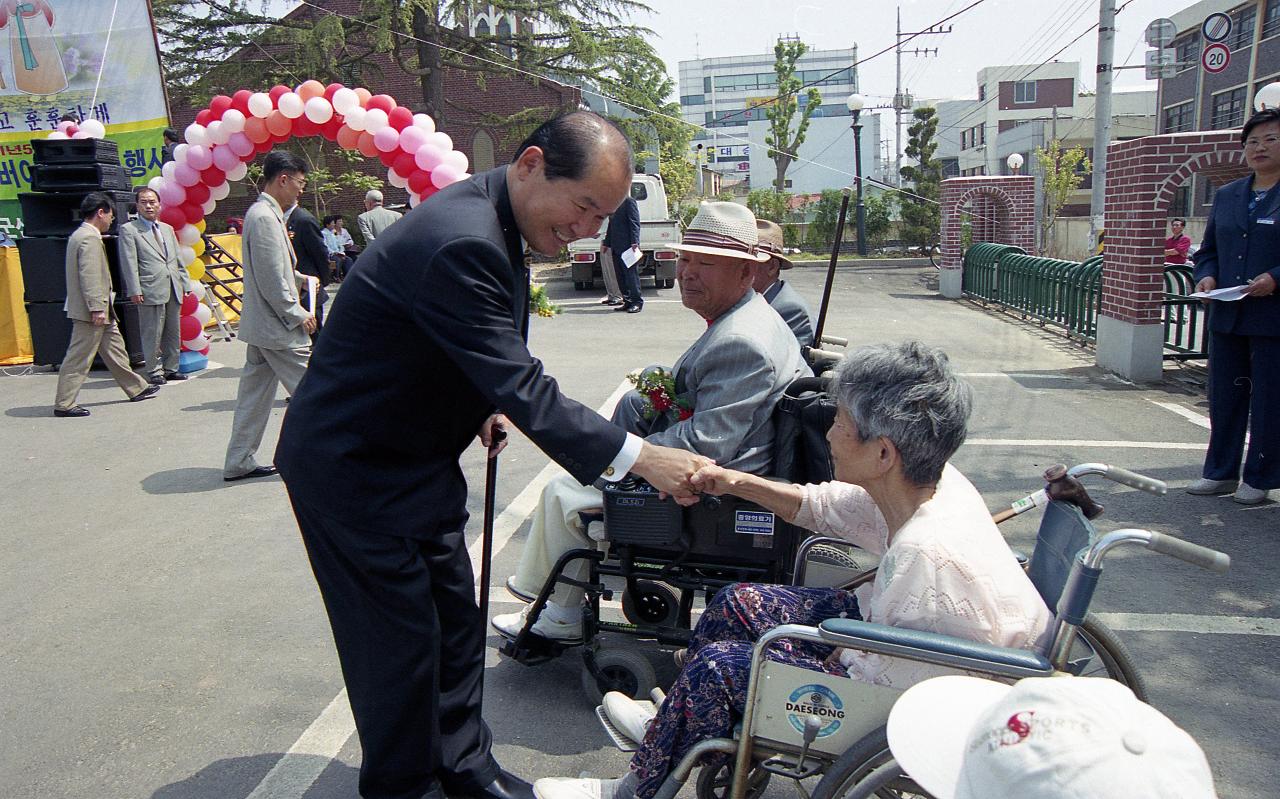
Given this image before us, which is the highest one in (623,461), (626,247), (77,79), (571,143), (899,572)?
(77,79)

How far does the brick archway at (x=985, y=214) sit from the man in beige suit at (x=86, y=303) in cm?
1414

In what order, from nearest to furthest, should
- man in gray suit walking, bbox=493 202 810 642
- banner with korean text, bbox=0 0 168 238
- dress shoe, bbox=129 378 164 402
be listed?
1. man in gray suit walking, bbox=493 202 810 642
2. dress shoe, bbox=129 378 164 402
3. banner with korean text, bbox=0 0 168 238

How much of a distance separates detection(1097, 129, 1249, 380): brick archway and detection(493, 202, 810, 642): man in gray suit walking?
646 cm

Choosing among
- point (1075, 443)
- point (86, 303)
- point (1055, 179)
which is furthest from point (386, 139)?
point (1055, 179)

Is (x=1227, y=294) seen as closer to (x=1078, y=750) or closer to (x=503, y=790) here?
(x=503, y=790)

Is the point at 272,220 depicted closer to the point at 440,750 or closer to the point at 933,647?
the point at 440,750

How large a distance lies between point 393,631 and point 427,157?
8.69 metres

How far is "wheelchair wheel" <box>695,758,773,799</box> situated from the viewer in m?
2.42

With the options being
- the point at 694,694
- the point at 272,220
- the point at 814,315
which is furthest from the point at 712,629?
the point at 814,315

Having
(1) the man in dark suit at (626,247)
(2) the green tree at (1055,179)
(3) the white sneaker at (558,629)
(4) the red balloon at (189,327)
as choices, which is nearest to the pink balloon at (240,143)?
(4) the red balloon at (189,327)

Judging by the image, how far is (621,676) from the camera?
329 cm

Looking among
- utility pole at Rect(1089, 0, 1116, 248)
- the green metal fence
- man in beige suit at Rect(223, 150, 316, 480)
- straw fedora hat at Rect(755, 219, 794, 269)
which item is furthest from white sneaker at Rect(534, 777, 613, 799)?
utility pole at Rect(1089, 0, 1116, 248)

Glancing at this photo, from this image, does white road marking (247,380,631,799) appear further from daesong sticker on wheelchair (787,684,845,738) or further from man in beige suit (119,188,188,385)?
man in beige suit (119,188,188,385)

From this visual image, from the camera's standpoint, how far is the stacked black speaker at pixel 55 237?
10164 mm
